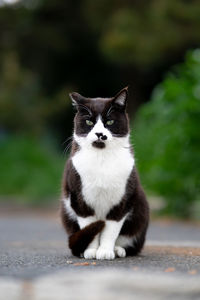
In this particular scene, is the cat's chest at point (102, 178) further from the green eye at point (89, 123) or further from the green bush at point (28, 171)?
the green bush at point (28, 171)

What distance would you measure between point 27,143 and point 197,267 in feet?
40.1

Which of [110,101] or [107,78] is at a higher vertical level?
[107,78]

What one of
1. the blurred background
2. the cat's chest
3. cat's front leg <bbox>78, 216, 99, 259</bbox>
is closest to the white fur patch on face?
the cat's chest

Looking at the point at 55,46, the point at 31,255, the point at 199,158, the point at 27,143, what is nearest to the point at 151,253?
the point at 31,255

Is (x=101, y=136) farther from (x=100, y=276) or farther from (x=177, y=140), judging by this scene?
(x=177, y=140)

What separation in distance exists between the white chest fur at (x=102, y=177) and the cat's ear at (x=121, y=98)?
0.33m

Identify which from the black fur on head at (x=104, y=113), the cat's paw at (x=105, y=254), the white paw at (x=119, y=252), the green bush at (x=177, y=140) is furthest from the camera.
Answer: the green bush at (x=177, y=140)

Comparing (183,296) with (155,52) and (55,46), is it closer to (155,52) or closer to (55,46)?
(155,52)

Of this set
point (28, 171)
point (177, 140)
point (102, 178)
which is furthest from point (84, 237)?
point (28, 171)

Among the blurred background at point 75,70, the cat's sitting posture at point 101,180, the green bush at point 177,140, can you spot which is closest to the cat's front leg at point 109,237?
the cat's sitting posture at point 101,180

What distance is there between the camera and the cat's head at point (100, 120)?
377cm

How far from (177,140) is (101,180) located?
4618mm

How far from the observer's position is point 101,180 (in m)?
3.73

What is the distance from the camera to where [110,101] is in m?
3.85
